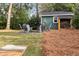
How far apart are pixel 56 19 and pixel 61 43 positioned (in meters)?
0.28

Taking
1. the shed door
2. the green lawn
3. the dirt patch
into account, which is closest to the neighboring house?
the shed door

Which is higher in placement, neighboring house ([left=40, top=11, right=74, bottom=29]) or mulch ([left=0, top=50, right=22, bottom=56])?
neighboring house ([left=40, top=11, right=74, bottom=29])

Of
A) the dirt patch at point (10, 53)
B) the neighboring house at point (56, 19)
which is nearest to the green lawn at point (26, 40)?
the dirt patch at point (10, 53)

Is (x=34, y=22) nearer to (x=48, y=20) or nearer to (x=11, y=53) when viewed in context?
(x=48, y=20)

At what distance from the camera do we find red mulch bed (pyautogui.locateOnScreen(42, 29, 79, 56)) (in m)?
3.95

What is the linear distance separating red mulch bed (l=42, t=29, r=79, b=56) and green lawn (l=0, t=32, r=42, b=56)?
76mm

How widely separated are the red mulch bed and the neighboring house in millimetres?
57

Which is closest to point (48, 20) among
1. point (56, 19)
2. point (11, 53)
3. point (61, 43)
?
point (56, 19)

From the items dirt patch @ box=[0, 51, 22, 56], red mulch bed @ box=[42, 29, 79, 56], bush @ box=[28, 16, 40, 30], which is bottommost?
dirt patch @ box=[0, 51, 22, 56]

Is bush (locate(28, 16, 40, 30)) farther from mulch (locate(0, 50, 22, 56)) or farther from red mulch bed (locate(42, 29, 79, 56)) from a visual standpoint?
mulch (locate(0, 50, 22, 56))

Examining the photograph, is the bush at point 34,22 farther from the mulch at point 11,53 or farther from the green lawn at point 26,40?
the mulch at point 11,53

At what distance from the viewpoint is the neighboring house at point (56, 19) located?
4.01m

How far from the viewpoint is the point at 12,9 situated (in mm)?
4016

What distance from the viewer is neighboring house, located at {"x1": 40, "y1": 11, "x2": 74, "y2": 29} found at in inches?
158
